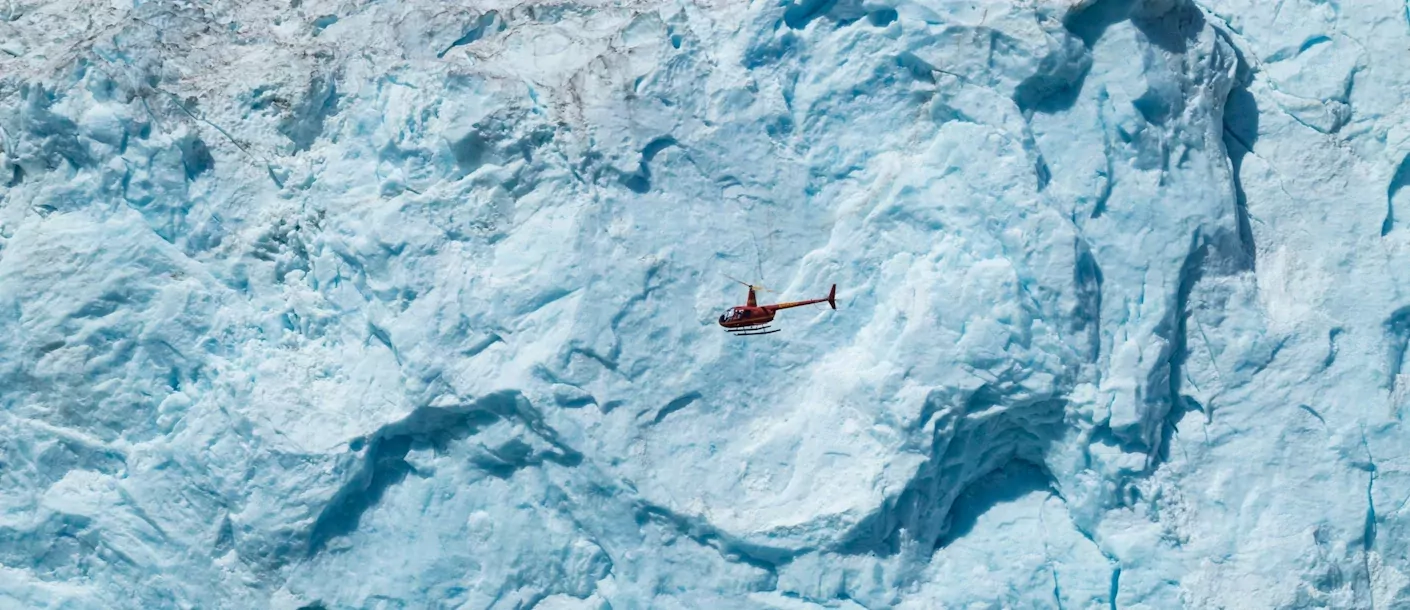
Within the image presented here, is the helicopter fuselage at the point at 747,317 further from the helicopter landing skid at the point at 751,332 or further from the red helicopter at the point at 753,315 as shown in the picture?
the helicopter landing skid at the point at 751,332

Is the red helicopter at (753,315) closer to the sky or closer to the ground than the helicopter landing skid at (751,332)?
closer to the sky

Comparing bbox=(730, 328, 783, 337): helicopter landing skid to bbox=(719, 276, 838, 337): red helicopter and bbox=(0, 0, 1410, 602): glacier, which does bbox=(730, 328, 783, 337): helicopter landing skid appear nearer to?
bbox=(719, 276, 838, 337): red helicopter

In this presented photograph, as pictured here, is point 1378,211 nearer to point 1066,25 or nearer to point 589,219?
point 1066,25

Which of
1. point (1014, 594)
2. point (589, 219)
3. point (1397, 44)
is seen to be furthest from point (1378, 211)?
point (589, 219)

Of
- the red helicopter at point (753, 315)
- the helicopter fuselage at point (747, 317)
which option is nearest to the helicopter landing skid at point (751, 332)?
the red helicopter at point (753, 315)

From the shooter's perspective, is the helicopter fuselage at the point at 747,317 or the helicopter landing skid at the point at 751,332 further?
the helicopter landing skid at the point at 751,332

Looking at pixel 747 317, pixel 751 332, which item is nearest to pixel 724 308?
pixel 751 332
